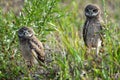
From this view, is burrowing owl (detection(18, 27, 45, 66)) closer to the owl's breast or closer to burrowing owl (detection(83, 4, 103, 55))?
the owl's breast

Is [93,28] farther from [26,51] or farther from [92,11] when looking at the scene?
[26,51]

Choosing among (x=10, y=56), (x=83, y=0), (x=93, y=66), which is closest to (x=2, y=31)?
(x=10, y=56)

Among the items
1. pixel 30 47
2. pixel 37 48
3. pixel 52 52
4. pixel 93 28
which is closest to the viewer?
pixel 37 48

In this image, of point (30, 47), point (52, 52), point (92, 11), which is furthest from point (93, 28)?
point (30, 47)

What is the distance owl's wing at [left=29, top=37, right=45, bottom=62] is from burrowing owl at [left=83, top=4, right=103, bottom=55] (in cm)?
98

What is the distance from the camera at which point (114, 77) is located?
23.0ft

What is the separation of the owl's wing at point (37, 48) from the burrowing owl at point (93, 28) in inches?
38.4

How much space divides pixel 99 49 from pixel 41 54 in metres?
1.07

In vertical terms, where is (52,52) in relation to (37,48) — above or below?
below

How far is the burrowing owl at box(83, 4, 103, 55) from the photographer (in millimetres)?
8258

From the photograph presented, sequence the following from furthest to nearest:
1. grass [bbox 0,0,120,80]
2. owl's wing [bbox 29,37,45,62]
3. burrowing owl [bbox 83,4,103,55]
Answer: burrowing owl [bbox 83,4,103,55], owl's wing [bbox 29,37,45,62], grass [bbox 0,0,120,80]

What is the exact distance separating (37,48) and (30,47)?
16 centimetres

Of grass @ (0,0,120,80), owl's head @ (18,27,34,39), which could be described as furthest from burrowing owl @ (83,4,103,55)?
owl's head @ (18,27,34,39)

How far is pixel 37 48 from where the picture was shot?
24.4 feet
